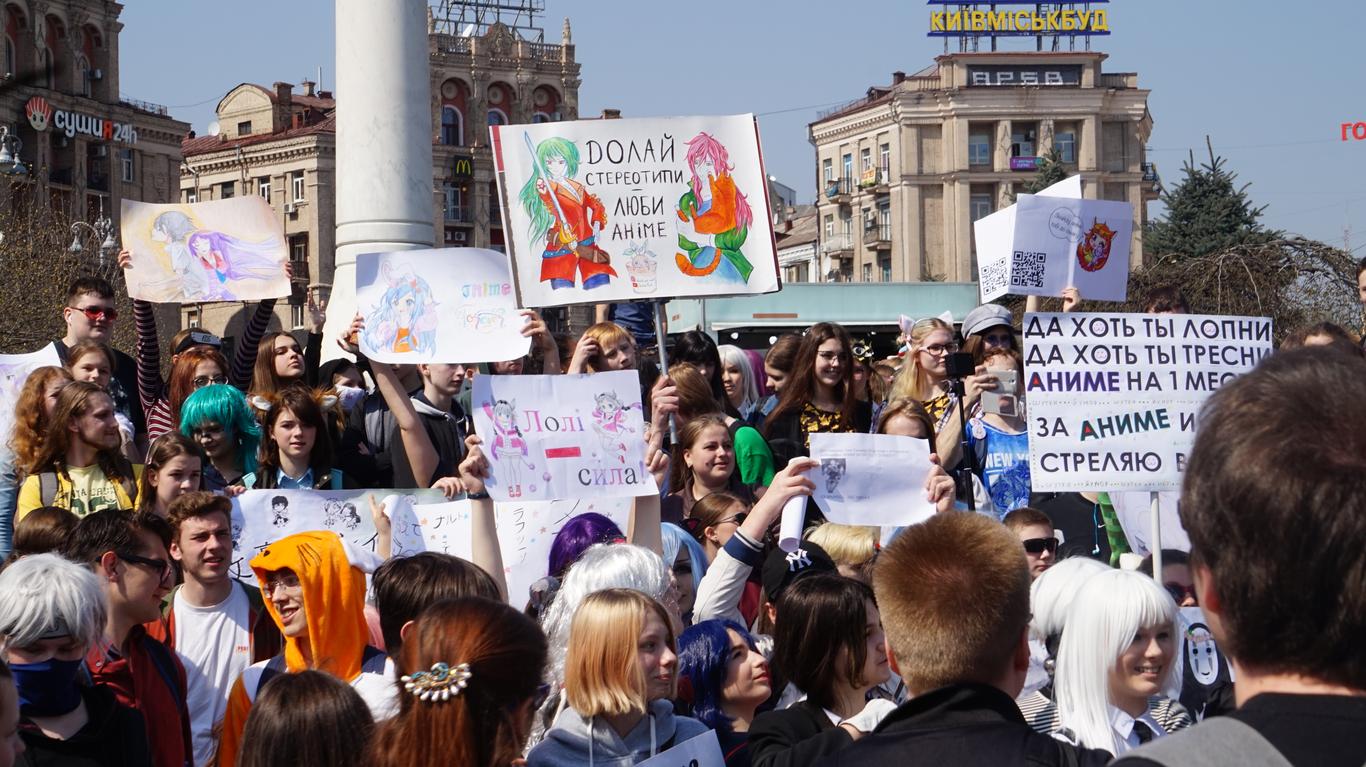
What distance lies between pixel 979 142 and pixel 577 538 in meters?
86.1

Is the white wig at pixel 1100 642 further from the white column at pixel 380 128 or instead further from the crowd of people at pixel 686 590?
the white column at pixel 380 128

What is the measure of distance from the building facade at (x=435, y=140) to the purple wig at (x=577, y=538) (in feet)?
253

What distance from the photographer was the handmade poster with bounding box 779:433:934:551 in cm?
575

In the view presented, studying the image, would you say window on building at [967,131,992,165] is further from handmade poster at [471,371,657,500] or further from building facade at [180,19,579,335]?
handmade poster at [471,371,657,500]

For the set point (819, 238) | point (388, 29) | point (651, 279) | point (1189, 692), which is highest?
point (819, 238)

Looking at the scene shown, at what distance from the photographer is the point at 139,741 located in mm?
4176

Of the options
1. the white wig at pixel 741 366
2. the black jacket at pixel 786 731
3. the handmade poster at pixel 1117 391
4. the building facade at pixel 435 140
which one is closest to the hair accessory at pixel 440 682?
the black jacket at pixel 786 731

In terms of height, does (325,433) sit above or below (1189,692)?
above

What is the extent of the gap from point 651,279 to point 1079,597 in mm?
3673

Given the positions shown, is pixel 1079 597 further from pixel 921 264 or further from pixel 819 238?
pixel 819 238

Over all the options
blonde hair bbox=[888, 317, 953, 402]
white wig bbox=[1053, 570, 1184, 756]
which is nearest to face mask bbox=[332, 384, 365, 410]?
blonde hair bbox=[888, 317, 953, 402]

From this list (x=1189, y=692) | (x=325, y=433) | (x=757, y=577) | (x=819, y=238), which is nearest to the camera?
(x=1189, y=692)

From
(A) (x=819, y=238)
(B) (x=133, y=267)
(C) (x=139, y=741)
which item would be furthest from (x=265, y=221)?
(A) (x=819, y=238)

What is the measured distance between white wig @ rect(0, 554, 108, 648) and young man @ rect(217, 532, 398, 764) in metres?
0.57
